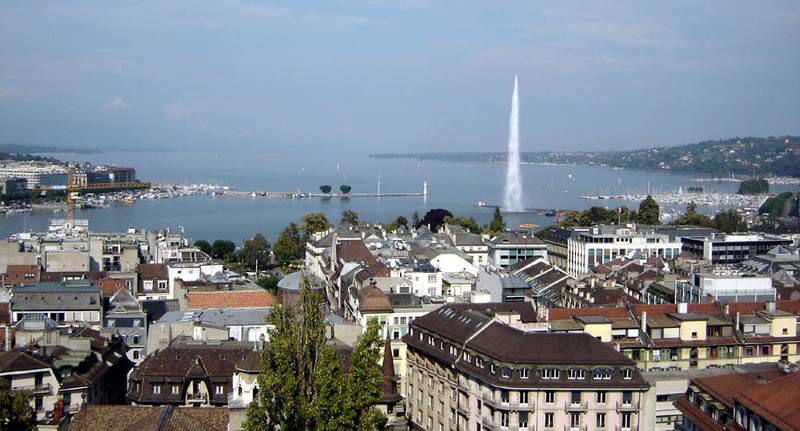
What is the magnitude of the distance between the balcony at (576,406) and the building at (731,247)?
71.9 feet

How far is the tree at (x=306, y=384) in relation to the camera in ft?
36.2

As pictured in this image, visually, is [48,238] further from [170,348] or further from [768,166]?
[768,166]

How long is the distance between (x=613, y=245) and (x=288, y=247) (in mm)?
14759

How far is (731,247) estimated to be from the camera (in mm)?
36094

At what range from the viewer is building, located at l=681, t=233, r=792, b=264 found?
35875 millimetres

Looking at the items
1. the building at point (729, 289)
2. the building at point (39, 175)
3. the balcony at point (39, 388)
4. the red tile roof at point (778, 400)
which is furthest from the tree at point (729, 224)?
the building at point (39, 175)

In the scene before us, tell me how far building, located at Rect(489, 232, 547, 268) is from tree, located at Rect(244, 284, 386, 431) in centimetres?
2607

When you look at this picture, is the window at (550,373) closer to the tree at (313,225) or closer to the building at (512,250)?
the building at (512,250)

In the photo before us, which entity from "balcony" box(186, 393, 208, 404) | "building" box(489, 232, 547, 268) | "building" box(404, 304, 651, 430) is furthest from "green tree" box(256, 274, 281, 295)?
"building" box(404, 304, 651, 430)

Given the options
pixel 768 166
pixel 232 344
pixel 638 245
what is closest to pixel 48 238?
pixel 232 344

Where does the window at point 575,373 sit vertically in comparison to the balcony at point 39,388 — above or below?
above

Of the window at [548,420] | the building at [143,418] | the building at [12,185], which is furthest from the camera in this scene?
the building at [12,185]

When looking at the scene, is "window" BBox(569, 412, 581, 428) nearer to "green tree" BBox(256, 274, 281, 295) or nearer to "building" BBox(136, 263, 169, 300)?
"building" BBox(136, 263, 169, 300)

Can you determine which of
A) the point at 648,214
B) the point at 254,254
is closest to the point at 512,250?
the point at 254,254
